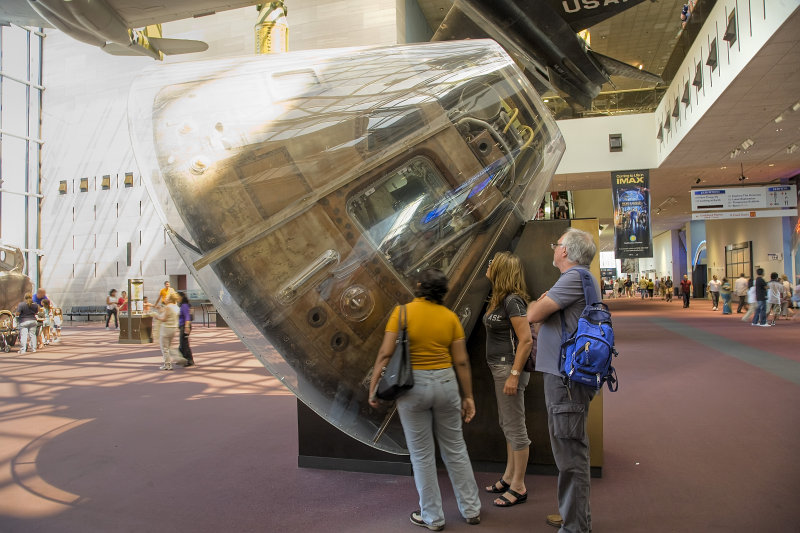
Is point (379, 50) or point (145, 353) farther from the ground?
point (379, 50)

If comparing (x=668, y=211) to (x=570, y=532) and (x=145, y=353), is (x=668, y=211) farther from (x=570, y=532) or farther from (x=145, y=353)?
(x=570, y=532)

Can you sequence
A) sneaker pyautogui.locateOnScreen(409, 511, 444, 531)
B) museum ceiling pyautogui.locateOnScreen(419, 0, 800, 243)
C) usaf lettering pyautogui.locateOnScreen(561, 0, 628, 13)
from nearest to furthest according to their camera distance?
1. sneaker pyautogui.locateOnScreen(409, 511, 444, 531)
2. usaf lettering pyautogui.locateOnScreen(561, 0, 628, 13)
3. museum ceiling pyautogui.locateOnScreen(419, 0, 800, 243)

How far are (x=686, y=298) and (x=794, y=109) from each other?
10.8m

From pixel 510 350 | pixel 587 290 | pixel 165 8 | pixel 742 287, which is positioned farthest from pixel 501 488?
pixel 742 287

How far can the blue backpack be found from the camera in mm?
1881

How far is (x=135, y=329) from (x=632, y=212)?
12.0 m

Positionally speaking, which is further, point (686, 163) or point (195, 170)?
point (686, 163)

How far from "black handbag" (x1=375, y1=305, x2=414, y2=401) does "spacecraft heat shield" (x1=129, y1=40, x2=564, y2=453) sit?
7cm

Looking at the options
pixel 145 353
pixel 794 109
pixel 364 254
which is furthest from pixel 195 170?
pixel 794 109

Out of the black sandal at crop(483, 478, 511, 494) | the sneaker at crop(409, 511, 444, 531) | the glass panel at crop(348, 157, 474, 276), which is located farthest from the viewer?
the black sandal at crop(483, 478, 511, 494)

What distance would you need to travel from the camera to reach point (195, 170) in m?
1.80

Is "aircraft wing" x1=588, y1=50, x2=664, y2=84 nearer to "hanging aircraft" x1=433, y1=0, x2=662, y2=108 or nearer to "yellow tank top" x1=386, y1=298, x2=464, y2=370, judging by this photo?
"hanging aircraft" x1=433, y1=0, x2=662, y2=108

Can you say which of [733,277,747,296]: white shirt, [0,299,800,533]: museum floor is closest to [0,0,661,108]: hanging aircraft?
[0,299,800,533]: museum floor

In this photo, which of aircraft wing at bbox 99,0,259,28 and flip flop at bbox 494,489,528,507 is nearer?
flip flop at bbox 494,489,528,507
